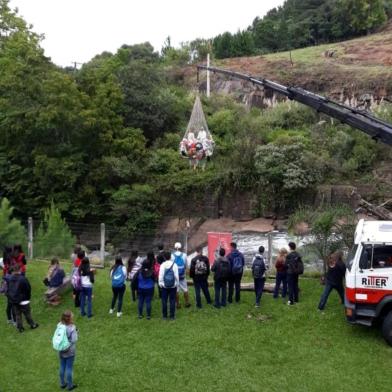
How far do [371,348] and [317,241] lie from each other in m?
4.89

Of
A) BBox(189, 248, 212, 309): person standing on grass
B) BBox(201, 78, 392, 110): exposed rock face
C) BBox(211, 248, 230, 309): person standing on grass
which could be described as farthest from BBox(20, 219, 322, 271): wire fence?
BBox(201, 78, 392, 110): exposed rock face

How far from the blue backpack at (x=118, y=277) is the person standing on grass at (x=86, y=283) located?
0.55 m

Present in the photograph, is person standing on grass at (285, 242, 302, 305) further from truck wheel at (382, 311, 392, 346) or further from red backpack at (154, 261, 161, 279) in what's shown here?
red backpack at (154, 261, 161, 279)

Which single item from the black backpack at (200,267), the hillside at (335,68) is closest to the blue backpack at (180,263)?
the black backpack at (200,267)

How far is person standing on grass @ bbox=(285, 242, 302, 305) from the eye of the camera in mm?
12781

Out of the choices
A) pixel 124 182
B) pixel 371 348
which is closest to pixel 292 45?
pixel 124 182

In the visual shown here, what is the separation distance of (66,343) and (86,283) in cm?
367

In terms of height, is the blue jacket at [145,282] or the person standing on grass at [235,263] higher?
the person standing on grass at [235,263]

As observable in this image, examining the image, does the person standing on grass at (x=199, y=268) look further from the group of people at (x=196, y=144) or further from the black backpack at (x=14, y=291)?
the group of people at (x=196, y=144)

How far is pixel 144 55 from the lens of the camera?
5444 centimetres

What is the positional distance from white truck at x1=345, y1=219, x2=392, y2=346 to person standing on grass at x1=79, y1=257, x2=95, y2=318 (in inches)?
230

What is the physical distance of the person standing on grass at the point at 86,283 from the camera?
12.4m

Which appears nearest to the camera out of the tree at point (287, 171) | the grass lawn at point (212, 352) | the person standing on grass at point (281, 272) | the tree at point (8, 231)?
the grass lawn at point (212, 352)

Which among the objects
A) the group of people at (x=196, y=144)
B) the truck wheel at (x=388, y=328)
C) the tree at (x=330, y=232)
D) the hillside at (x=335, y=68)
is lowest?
the truck wheel at (x=388, y=328)
